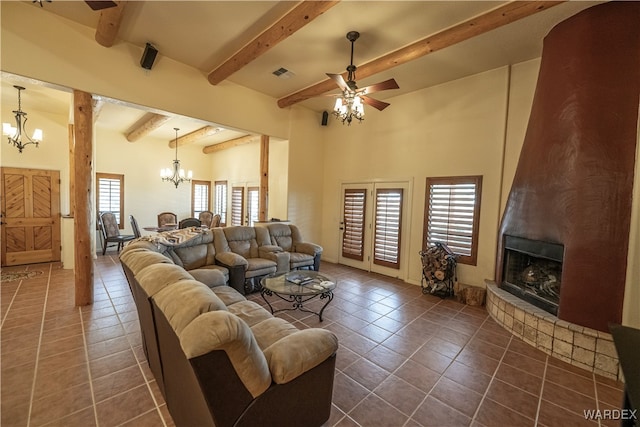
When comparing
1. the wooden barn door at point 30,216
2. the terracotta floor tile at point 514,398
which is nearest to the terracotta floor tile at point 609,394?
the terracotta floor tile at point 514,398

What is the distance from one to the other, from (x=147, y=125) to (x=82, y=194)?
315 centimetres

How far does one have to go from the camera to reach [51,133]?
5.64m

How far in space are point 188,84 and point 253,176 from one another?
3.62 meters

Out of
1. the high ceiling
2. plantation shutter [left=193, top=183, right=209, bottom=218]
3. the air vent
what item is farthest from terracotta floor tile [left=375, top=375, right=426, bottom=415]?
plantation shutter [left=193, top=183, right=209, bottom=218]

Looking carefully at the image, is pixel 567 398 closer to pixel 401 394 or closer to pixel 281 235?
pixel 401 394

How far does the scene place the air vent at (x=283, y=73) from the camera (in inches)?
171

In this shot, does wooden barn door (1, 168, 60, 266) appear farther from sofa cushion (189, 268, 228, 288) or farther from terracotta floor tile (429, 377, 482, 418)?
terracotta floor tile (429, 377, 482, 418)

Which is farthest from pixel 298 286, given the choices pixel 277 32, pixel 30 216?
pixel 30 216

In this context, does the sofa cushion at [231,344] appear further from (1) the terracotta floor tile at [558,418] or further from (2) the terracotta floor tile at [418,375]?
(1) the terracotta floor tile at [558,418]

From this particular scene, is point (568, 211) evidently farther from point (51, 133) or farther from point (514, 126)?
point (51, 133)

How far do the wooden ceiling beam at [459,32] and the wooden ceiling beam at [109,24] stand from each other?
303 centimetres

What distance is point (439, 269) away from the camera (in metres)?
4.22

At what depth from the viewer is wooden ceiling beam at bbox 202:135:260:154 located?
23.9 ft

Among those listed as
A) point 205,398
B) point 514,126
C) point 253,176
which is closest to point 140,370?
point 205,398
